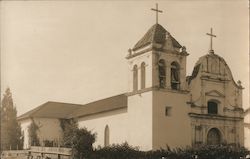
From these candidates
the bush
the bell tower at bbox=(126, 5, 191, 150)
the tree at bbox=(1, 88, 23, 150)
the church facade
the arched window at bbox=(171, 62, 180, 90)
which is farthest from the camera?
the tree at bbox=(1, 88, 23, 150)

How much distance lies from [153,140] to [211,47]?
29.8ft

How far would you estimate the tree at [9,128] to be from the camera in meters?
43.4

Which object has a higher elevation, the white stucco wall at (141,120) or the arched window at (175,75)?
the arched window at (175,75)

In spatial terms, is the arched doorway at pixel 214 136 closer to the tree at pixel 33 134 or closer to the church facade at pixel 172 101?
the church facade at pixel 172 101

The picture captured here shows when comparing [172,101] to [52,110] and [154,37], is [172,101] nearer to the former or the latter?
[154,37]

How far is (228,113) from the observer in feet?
108

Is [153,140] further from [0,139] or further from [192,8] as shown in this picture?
[0,139]

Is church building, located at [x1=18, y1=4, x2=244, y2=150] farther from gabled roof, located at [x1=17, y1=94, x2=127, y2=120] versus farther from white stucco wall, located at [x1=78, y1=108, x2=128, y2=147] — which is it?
gabled roof, located at [x1=17, y1=94, x2=127, y2=120]

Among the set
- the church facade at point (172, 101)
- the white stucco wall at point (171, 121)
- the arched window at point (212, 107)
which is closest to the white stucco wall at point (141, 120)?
the church facade at point (172, 101)

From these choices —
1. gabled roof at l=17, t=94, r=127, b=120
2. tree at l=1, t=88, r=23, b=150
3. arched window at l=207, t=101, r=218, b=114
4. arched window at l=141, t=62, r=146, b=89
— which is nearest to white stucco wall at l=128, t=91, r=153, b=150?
arched window at l=141, t=62, r=146, b=89

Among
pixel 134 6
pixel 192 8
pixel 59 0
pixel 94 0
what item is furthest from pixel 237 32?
pixel 59 0

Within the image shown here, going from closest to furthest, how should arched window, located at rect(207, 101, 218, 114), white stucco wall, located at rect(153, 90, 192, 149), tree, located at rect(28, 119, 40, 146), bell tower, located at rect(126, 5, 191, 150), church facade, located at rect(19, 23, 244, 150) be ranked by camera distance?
white stucco wall, located at rect(153, 90, 192, 149)
bell tower, located at rect(126, 5, 191, 150)
church facade, located at rect(19, 23, 244, 150)
arched window, located at rect(207, 101, 218, 114)
tree, located at rect(28, 119, 40, 146)

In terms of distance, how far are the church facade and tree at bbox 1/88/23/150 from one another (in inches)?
541

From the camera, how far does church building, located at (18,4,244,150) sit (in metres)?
29.2
